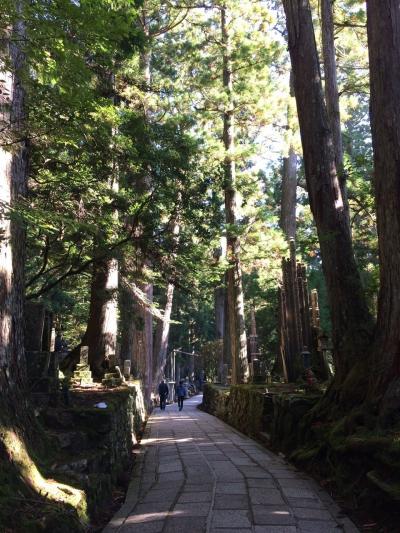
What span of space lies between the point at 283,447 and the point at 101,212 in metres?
4.90

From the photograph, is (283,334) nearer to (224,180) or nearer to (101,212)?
(224,180)

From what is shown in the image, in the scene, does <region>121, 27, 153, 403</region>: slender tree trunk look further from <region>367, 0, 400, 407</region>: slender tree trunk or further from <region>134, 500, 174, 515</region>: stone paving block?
<region>134, 500, 174, 515</region>: stone paving block

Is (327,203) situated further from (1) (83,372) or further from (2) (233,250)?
(2) (233,250)

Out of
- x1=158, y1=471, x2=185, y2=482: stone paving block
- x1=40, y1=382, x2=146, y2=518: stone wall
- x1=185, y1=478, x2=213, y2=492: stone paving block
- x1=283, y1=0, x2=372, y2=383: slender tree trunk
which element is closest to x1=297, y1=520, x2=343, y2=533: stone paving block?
x1=185, y1=478, x2=213, y2=492: stone paving block

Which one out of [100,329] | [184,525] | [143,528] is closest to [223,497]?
[184,525]

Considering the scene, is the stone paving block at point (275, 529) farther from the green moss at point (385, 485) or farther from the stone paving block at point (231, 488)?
the stone paving block at point (231, 488)

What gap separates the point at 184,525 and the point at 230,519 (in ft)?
1.43

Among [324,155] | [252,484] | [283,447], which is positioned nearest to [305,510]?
[252,484]

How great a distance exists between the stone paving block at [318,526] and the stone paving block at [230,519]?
48 centimetres


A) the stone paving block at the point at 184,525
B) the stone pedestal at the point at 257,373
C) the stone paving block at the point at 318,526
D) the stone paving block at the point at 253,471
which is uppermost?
the stone pedestal at the point at 257,373

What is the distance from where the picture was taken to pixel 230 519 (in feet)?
15.4

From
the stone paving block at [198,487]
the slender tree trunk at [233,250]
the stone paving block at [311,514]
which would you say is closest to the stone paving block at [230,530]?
the stone paving block at [311,514]

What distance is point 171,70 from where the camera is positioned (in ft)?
54.9

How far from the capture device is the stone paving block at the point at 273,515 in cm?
466
